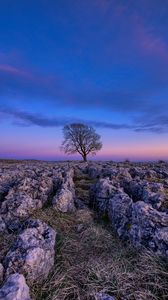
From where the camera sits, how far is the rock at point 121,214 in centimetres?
838

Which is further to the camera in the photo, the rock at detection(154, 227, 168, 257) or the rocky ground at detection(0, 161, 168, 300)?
the rock at detection(154, 227, 168, 257)

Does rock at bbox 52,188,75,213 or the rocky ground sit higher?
rock at bbox 52,188,75,213

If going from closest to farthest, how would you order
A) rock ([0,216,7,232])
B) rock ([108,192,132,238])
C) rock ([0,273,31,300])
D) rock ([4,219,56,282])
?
rock ([0,273,31,300])
rock ([4,219,56,282])
rock ([108,192,132,238])
rock ([0,216,7,232])

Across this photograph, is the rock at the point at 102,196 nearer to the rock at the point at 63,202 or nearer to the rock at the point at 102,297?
the rock at the point at 63,202

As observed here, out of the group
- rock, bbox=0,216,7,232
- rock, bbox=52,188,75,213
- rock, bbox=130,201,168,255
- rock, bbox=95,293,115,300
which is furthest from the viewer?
rock, bbox=52,188,75,213

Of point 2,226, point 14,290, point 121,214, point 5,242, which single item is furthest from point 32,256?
point 121,214

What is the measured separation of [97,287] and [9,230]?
13.5ft

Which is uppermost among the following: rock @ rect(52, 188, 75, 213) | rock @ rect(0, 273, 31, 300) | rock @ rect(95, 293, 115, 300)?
rock @ rect(52, 188, 75, 213)

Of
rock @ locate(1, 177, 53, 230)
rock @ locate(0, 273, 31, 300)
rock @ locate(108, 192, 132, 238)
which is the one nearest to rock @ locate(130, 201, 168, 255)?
rock @ locate(108, 192, 132, 238)

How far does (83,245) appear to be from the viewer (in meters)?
7.91

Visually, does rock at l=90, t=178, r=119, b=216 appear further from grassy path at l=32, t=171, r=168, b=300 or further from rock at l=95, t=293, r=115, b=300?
rock at l=95, t=293, r=115, b=300

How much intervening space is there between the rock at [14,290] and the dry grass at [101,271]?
0.53 metres

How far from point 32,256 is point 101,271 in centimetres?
149

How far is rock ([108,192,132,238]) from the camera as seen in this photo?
330 inches
